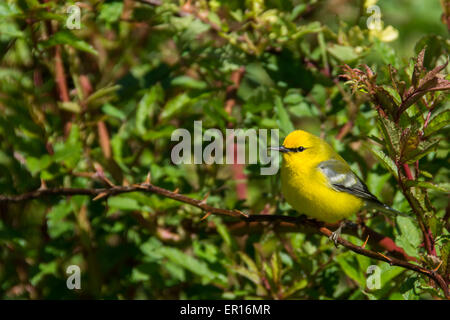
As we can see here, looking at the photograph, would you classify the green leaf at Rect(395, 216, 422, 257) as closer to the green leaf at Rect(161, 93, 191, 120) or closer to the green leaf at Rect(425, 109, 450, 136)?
the green leaf at Rect(425, 109, 450, 136)

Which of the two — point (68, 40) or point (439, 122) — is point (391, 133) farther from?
point (68, 40)

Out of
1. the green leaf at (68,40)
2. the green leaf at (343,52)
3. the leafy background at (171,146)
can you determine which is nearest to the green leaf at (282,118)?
the leafy background at (171,146)

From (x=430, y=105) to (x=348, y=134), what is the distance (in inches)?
42.6

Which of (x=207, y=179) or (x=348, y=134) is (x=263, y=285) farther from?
(x=348, y=134)

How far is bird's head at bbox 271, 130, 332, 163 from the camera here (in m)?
2.79

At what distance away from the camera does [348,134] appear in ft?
10.3

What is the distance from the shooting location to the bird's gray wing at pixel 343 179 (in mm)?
2646

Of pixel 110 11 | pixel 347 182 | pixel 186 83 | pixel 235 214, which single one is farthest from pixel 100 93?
pixel 347 182

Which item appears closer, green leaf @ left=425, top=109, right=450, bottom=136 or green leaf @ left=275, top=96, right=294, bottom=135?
green leaf @ left=425, top=109, right=450, bottom=136

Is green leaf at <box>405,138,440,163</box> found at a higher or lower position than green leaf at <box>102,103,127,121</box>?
lower

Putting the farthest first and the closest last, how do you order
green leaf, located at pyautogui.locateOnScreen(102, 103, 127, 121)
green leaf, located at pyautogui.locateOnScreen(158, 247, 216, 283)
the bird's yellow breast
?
green leaf, located at pyautogui.locateOnScreen(102, 103, 127, 121) < green leaf, located at pyautogui.locateOnScreen(158, 247, 216, 283) < the bird's yellow breast

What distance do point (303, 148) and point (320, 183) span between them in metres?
0.20

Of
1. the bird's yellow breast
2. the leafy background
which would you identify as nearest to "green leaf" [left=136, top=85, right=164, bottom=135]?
the leafy background

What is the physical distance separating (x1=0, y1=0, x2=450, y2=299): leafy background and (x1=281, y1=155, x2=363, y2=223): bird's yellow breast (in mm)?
151
